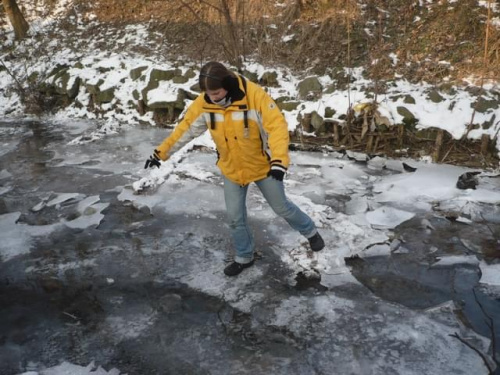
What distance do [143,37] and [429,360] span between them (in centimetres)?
1186

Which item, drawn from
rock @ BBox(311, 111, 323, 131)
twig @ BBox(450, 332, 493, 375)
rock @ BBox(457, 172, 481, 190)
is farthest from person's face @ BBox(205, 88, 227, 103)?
rock @ BBox(311, 111, 323, 131)

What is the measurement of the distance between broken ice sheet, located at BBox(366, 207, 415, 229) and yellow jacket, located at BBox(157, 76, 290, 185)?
6.38 ft

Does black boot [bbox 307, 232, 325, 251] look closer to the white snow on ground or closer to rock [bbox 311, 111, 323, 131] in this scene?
the white snow on ground

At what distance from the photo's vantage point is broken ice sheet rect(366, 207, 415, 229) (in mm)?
4750

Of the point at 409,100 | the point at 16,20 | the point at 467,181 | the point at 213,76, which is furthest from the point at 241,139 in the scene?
the point at 16,20

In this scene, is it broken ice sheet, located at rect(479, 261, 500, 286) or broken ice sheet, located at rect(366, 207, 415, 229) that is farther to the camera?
broken ice sheet, located at rect(366, 207, 415, 229)

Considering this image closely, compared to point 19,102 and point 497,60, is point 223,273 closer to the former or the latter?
point 497,60

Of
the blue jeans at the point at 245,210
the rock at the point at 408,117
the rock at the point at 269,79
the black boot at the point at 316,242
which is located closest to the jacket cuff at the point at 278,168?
the blue jeans at the point at 245,210

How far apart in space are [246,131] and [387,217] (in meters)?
2.49

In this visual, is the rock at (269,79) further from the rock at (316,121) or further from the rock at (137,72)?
the rock at (137,72)

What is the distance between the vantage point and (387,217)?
16.1 feet

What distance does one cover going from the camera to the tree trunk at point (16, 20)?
1356 cm

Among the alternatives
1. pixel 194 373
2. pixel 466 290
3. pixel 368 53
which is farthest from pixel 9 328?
pixel 368 53

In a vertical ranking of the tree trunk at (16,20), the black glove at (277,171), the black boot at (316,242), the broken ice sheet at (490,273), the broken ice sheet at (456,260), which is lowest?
the broken ice sheet at (490,273)
